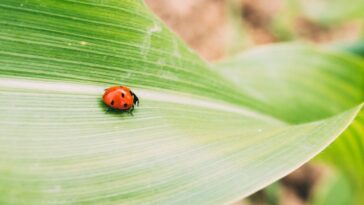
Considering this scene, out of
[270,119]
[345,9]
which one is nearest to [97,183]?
[270,119]

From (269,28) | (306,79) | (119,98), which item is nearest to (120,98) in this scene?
(119,98)

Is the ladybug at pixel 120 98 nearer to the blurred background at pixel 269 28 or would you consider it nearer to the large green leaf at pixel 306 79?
the large green leaf at pixel 306 79

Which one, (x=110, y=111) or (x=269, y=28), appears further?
(x=269, y=28)

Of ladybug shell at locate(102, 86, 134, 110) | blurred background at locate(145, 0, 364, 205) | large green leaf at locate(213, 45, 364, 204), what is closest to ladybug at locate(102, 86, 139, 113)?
ladybug shell at locate(102, 86, 134, 110)

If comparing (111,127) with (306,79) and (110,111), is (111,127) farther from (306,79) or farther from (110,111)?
(306,79)

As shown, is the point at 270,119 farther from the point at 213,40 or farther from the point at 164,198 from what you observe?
the point at 213,40
